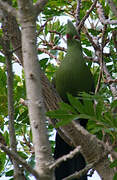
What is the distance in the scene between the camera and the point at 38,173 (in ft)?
3.64

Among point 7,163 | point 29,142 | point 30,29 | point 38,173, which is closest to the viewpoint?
point 38,173

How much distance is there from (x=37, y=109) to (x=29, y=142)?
1.46 m

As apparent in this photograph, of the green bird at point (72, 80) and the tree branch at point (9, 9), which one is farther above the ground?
the tree branch at point (9, 9)

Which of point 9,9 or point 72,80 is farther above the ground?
point 9,9

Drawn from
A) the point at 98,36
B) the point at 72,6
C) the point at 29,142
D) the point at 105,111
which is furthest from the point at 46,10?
the point at 105,111

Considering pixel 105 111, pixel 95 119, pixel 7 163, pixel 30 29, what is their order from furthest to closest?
1. pixel 7 163
2. pixel 105 111
3. pixel 95 119
4. pixel 30 29

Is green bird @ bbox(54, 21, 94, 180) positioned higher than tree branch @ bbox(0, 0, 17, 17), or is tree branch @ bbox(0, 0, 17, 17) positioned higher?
tree branch @ bbox(0, 0, 17, 17)

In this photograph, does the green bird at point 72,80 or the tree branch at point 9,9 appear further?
the green bird at point 72,80

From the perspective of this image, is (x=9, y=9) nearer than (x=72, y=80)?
Yes

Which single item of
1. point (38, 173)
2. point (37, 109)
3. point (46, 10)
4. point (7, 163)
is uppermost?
point (46, 10)

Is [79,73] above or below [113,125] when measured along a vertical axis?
above

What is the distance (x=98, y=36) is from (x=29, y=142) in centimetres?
91

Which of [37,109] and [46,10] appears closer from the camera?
[37,109]

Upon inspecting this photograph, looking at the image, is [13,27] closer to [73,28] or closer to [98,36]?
[73,28]
